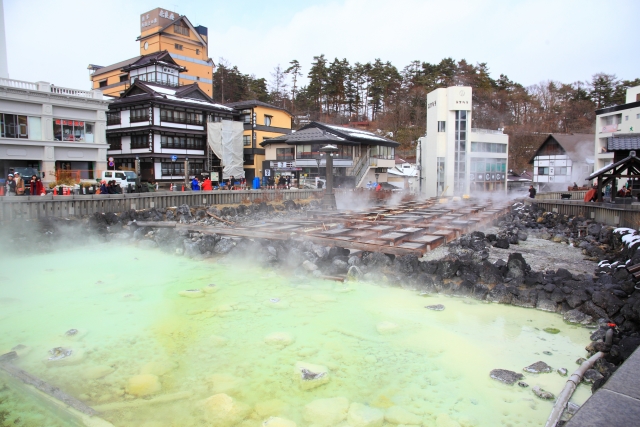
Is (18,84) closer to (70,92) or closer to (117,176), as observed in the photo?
(70,92)

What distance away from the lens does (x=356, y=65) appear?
191ft

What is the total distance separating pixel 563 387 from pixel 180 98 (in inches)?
1452

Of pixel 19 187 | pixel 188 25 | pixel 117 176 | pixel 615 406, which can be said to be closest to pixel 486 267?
pixel 615 406

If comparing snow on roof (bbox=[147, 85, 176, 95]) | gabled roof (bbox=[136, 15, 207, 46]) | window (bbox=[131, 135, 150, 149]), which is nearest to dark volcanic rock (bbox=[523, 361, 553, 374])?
window (bbox=[131, 135, 150, 149])

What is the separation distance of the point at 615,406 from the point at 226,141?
119 feet

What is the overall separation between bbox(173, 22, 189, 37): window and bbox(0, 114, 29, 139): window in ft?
92.4

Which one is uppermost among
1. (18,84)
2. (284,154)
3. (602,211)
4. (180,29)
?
(180,29)

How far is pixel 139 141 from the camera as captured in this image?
34.0m

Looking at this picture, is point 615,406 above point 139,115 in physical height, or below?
below

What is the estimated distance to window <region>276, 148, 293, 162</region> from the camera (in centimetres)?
3734

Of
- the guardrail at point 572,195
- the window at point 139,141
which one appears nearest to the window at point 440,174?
the guardrail at point 572,195

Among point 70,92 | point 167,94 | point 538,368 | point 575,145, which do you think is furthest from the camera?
point 575,145

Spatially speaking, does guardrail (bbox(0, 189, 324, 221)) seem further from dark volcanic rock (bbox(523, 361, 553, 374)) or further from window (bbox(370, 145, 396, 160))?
window (bbox(370, 145, 396, 160))

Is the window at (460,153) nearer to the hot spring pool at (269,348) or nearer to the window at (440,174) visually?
the window at (440,174)
